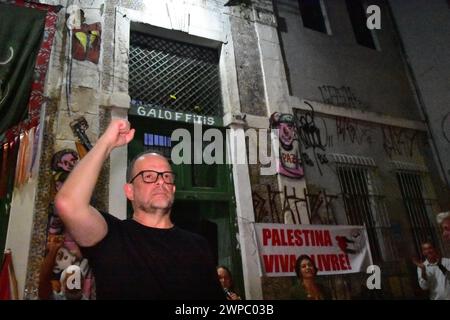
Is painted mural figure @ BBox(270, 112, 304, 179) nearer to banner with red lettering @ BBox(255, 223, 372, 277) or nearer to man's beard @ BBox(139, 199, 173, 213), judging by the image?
banner with red lettering @ BBox(255, 223, 372, 277)

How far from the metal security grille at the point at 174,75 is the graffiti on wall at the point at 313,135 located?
65.1 inches

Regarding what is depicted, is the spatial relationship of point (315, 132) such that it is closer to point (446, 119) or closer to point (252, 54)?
point (252, 54)

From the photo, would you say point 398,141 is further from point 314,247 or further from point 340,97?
point 314,247

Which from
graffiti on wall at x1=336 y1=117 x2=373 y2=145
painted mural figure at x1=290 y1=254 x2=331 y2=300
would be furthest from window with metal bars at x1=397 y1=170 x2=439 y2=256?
painted mural figure at x1=290 y1=254 x2=331 y2=300

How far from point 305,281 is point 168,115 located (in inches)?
129

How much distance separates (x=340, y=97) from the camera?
290 inches

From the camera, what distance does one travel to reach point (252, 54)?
6.43 metres

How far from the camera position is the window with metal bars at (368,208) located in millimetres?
6371

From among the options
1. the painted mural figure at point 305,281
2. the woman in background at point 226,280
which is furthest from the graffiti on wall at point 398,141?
the woman in background at point 226,280

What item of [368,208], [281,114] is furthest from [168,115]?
[368,208]

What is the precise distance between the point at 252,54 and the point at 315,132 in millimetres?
1955

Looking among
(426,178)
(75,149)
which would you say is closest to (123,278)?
(75,149)

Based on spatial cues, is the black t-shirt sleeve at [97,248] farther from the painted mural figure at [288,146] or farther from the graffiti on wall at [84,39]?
the painted mural figure at [288,146]

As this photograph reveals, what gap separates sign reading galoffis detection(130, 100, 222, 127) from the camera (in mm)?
5105
